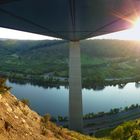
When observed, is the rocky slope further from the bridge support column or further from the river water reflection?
the river water reflection

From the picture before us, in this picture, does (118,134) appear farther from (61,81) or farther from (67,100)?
(61,81)

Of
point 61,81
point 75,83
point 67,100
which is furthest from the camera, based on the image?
A: point 61,81

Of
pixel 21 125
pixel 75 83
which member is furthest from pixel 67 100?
pixel 21 125

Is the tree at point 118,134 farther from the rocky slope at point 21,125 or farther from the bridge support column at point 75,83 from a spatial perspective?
the rocky slope at point 21,125

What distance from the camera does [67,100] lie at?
9700 cm

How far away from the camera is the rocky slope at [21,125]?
9.44 m

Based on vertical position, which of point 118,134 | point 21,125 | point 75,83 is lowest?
point 118,134

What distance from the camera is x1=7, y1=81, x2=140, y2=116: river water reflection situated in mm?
86812

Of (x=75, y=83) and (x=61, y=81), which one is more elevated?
(x=75, y=83)

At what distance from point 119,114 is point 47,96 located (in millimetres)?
38142

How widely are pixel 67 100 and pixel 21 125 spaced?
86714 millimetres

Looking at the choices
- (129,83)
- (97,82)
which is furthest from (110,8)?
(129,83)

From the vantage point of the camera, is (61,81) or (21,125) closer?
(21,125)

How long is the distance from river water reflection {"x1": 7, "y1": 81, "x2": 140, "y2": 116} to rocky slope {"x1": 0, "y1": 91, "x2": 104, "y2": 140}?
223 ft
